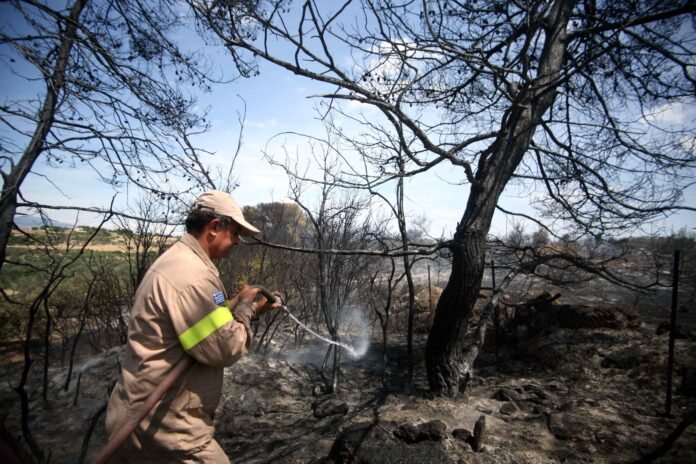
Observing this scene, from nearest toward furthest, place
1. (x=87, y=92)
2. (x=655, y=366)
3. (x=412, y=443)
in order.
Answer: (x=412, y=443)
(x=87, y=92)
(x=655, y=366)

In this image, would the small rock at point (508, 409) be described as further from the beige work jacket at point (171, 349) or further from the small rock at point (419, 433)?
the beige work jacket at point (171, 349)

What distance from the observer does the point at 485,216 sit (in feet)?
14.4

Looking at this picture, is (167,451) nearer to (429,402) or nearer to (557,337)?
(429,402)

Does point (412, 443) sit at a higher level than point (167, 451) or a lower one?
lower

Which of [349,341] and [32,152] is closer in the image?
[32,152]

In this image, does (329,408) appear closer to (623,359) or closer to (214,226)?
(214,226)

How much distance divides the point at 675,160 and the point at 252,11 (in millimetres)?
5077

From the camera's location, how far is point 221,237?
83.0 inches

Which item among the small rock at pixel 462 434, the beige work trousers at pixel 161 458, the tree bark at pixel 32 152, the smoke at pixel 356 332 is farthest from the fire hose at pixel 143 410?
the smoke at pixel 356 332

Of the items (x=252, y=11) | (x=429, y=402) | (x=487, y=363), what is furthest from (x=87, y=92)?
(x=487, y=363)

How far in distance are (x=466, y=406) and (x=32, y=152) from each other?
6.15 m

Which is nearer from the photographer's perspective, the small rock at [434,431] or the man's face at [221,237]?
the man's face at [221,237]

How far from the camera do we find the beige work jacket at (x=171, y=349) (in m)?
1.72

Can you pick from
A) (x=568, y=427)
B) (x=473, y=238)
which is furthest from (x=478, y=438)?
(x=473, y=238)
